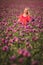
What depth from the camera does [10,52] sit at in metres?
3.31

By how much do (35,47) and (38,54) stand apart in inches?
10.3

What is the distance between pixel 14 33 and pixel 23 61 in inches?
57.5

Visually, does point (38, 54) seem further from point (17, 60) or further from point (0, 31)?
point (0, 31)

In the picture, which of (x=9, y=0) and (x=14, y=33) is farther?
(x=9, y=0)

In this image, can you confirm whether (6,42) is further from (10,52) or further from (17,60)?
(17,60)

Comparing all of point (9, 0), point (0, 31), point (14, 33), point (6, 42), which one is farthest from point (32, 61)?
point (9, 0)

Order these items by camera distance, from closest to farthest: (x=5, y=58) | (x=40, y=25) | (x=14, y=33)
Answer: (x=5, y=58) → (x=14, y=33) → (x=40, y=25)

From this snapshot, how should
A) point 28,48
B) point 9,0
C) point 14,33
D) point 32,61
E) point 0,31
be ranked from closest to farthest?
point 32,61, point 28,48, point 14,33, point 0,31, point 9,0

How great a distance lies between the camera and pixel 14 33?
14.1ft

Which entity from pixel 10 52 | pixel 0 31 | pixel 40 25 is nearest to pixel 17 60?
pixel 10 52

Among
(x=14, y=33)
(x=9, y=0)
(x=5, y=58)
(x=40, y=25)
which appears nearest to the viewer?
(x=5, y=58)

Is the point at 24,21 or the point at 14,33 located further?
the point at 24,21

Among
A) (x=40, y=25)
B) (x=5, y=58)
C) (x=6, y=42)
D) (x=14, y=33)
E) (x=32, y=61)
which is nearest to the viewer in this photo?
(x=32, y=61)

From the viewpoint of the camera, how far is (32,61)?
2.92 metres
